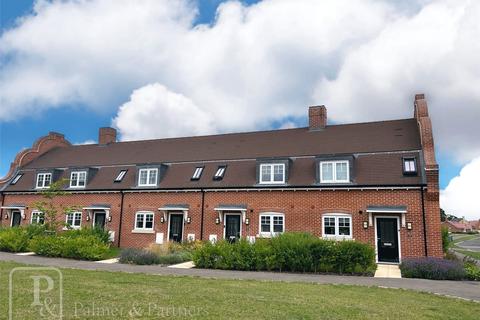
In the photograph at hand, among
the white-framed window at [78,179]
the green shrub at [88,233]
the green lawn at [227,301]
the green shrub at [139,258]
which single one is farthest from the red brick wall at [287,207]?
the green lawn at [227,301]

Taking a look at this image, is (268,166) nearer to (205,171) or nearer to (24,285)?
(205,171)

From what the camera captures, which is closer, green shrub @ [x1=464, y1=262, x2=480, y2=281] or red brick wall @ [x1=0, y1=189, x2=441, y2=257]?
green shrub @ [x1=464, y1=262, x2=480, y2=281]

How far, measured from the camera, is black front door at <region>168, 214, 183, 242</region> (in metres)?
23.1

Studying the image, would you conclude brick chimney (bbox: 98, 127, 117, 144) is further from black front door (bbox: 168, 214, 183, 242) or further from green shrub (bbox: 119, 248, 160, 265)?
green shrub (bbox: 119, 248, 160, 265)

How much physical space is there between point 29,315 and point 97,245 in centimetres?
1228

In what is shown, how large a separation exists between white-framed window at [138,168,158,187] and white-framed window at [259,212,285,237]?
26.0 feet

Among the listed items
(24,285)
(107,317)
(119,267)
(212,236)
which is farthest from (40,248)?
(107,317)

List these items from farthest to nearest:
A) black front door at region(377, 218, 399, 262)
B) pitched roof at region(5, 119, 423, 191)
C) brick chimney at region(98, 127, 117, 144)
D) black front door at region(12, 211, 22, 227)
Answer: brick chimney at region(98, 127, 117, 144) < black front door at region(12, 211, 22, 227) < pitched roof at region(5, 119, 423, 191) < black front door at region(377, 218, 399, 262)

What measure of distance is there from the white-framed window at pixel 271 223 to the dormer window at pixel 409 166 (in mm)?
6744

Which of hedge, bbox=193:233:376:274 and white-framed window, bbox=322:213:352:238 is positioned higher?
white-framed window, bbox=322:213:352:238

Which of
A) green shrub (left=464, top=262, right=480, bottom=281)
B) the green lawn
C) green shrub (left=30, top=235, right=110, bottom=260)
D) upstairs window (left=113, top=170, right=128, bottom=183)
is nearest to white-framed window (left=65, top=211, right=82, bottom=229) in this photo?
upstairs window (left=113, top=170, right=128, bottom=183)

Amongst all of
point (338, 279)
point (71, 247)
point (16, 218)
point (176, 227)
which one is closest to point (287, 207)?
point (176, 227)

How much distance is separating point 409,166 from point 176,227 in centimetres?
1390

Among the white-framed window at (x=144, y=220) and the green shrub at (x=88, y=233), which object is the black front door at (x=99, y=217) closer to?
the white-framed window at (x=144, y=220)
